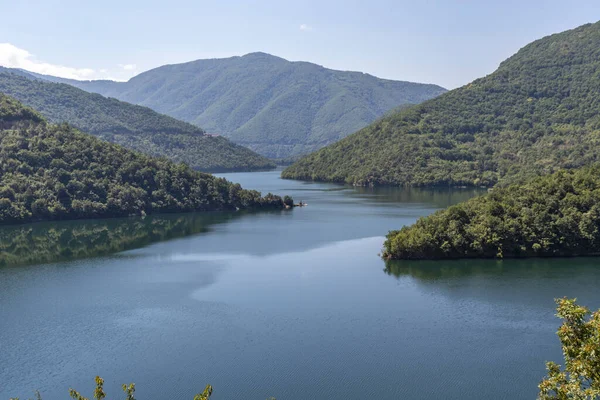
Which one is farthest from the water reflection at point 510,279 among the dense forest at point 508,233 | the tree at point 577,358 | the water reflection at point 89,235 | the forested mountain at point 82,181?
the forested mountain at point 82,181

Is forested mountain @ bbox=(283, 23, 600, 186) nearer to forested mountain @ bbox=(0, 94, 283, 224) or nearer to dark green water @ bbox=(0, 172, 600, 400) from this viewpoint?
forested mountain @ bbox=(0, 94, 283, 224)

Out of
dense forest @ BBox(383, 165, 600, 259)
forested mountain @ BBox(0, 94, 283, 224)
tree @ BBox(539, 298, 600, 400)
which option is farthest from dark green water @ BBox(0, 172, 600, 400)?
forested mountain @ BBox(0, 94, 283, 224)

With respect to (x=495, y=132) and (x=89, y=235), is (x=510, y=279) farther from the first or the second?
(x=495, y=132)

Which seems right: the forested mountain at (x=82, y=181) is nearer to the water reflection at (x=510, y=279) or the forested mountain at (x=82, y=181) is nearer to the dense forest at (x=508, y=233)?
the dense forest at (x=508, y=233)

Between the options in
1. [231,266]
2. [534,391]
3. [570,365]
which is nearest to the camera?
[570,365]

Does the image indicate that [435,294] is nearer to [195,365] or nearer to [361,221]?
[195,365]

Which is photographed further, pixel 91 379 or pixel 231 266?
pixel 231 266

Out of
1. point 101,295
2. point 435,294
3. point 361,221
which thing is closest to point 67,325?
point 101,295
